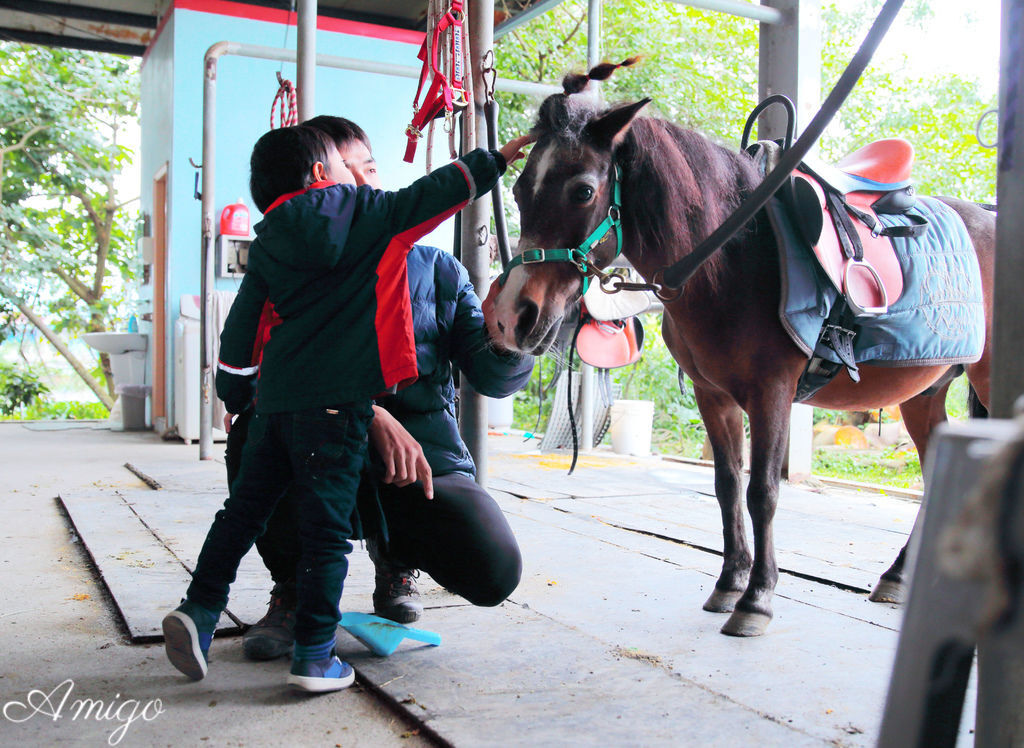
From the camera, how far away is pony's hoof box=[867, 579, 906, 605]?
7.72ft

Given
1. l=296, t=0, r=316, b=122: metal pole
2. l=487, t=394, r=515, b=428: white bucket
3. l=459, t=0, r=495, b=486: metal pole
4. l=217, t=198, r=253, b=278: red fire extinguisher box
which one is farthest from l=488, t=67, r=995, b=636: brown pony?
l=487, t=394, r=515, b=428: white bucket

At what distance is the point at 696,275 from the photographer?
2.11 m

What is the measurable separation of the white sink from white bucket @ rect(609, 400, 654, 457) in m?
4.64

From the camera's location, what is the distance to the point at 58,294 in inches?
435

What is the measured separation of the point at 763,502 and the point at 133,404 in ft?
23.7

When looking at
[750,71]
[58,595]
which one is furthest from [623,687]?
[750,71]

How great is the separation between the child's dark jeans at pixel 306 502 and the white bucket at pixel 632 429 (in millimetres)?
4787

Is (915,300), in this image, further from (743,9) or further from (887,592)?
(743,9)

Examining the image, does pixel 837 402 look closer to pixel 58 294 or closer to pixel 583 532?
pixel 583 532

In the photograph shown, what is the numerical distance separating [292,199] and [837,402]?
66.5 inches

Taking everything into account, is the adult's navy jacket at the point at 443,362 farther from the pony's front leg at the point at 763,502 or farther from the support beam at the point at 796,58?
the support beam at the point at 796,58

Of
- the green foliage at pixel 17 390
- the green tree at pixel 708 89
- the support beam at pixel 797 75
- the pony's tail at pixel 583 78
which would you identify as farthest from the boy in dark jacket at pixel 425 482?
the green foliage at pixel 17 390

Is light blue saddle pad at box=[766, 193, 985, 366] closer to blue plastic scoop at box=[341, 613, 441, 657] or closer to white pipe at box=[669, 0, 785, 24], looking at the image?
blue plastic scoop at box=[341, 613, 441, 657]

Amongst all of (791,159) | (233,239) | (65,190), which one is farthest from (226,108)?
(791,159)
